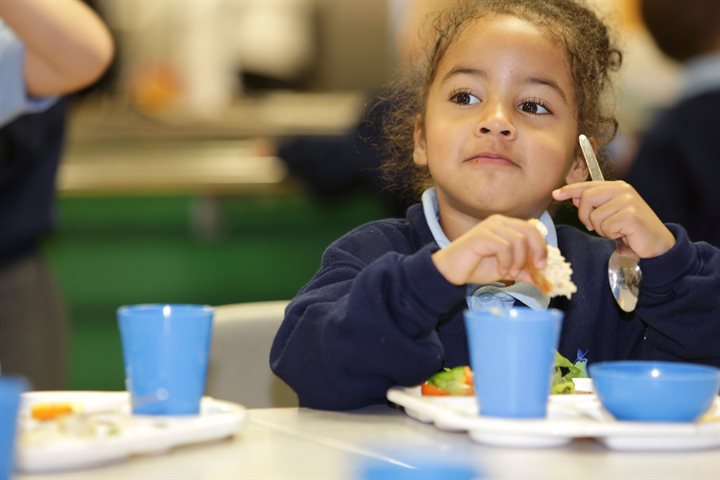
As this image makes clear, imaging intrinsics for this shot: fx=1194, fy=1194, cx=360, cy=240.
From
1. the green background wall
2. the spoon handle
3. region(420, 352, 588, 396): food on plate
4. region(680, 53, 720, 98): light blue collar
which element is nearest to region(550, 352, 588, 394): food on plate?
region(420, 352, 588, 396): food on plate

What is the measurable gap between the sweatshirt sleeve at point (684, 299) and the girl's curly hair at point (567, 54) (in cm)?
32

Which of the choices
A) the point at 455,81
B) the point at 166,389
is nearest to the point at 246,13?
the point at 455,81

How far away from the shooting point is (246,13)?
538cm

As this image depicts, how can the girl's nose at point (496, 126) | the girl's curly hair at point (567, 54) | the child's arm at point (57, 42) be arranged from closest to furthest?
the girl's nose at point (496, 126) → the girl's curly hair at point (567, 54) → the child's arm at point (57, 42)

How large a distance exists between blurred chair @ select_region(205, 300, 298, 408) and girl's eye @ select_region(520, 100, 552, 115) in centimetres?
45

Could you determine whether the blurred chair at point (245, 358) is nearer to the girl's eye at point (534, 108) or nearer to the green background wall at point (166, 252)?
the girl's eye at point (534, 108)

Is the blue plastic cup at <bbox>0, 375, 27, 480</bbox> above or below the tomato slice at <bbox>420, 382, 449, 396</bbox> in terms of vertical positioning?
below

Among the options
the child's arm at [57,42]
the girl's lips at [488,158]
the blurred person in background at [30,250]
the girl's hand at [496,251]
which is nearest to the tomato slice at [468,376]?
the girl's hand at [496,251]

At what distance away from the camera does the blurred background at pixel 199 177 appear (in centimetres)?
351

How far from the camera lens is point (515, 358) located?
105cm

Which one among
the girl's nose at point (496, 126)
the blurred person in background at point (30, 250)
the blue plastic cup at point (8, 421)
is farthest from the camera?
the blurred person in background at point (30, 250)

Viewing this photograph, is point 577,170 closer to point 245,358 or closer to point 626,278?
point 626,278

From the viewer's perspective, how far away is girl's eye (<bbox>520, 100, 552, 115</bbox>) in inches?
62.2

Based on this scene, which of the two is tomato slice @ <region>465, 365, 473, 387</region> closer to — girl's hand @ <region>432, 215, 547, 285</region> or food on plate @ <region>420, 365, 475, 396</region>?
food on plate @ <region>420, 365, 475, 396</region>
